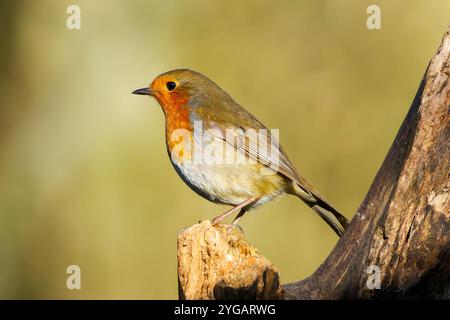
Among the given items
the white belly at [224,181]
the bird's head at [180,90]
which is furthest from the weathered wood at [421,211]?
the bird's head at [180,90]

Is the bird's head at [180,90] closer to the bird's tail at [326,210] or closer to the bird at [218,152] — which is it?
the bird at [218,152]

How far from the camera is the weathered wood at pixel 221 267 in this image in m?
3.22

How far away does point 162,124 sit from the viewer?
267 inches

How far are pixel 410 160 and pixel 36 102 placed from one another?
4.43m

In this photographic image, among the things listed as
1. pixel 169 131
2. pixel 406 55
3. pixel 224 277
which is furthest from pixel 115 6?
pixel 224 277

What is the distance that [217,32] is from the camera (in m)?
6.85

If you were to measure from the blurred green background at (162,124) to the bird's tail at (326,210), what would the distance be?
1.51m

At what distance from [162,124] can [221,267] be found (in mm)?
3455

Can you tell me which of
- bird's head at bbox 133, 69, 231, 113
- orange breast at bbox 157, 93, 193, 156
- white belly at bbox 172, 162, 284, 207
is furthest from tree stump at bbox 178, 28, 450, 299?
bird's head at bbox 133, 69, 231, 113

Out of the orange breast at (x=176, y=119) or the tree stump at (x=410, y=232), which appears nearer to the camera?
the tree stump at (x=410, y=232)

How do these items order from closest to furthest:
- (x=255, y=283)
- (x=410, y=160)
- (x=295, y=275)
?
(x=255, y=283) → (x=410, y=160) → (x=295, y=275)

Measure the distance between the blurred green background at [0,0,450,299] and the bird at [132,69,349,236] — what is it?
1560 millimetres

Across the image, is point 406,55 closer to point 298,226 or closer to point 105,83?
point 298,226

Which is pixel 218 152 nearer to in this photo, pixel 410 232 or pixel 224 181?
pixel 224 181
